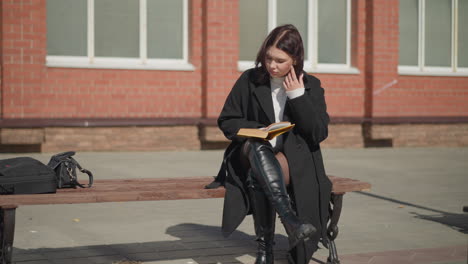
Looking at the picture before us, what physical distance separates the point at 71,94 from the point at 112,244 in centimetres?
855

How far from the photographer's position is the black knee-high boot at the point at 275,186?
4.36 meters

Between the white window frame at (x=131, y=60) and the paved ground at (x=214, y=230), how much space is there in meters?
4.03

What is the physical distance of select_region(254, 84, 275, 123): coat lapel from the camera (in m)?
4.94

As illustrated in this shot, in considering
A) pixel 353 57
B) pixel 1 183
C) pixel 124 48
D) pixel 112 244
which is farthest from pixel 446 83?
pixel 1 183

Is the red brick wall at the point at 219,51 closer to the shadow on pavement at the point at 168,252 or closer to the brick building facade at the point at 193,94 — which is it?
the brick building facade at the point at 193,94

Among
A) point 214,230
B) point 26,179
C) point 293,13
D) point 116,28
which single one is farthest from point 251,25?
point 26,179

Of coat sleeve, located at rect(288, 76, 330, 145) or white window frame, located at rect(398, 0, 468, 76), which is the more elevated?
white window frame, located at rect(398, 0, 468, 76)

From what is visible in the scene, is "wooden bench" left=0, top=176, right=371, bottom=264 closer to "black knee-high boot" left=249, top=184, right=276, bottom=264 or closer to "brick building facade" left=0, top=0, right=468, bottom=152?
"black knee-high boot" left=249, top=184, right=276, bottom=264

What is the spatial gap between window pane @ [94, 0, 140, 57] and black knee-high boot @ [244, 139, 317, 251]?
405 inches

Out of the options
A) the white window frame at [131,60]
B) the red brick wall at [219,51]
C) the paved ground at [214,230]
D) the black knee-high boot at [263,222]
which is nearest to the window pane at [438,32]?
the red brick wall at [219,51]

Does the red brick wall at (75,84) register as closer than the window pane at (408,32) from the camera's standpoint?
Yes

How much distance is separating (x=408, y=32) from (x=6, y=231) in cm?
1431

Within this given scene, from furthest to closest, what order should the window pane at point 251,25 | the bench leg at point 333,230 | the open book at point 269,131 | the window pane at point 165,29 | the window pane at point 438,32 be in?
the window pane at point 438,32 → the window pane at point 251,25 → the window pane at point 165,29 → the bench leg at point 333,230 → the open book at point 269,131

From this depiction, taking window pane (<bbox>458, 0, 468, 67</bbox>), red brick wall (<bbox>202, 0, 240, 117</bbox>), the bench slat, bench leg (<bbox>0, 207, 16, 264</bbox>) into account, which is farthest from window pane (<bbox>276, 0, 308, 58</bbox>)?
bench leg (<bbox>0, 207, 16, 264</bbox>)
